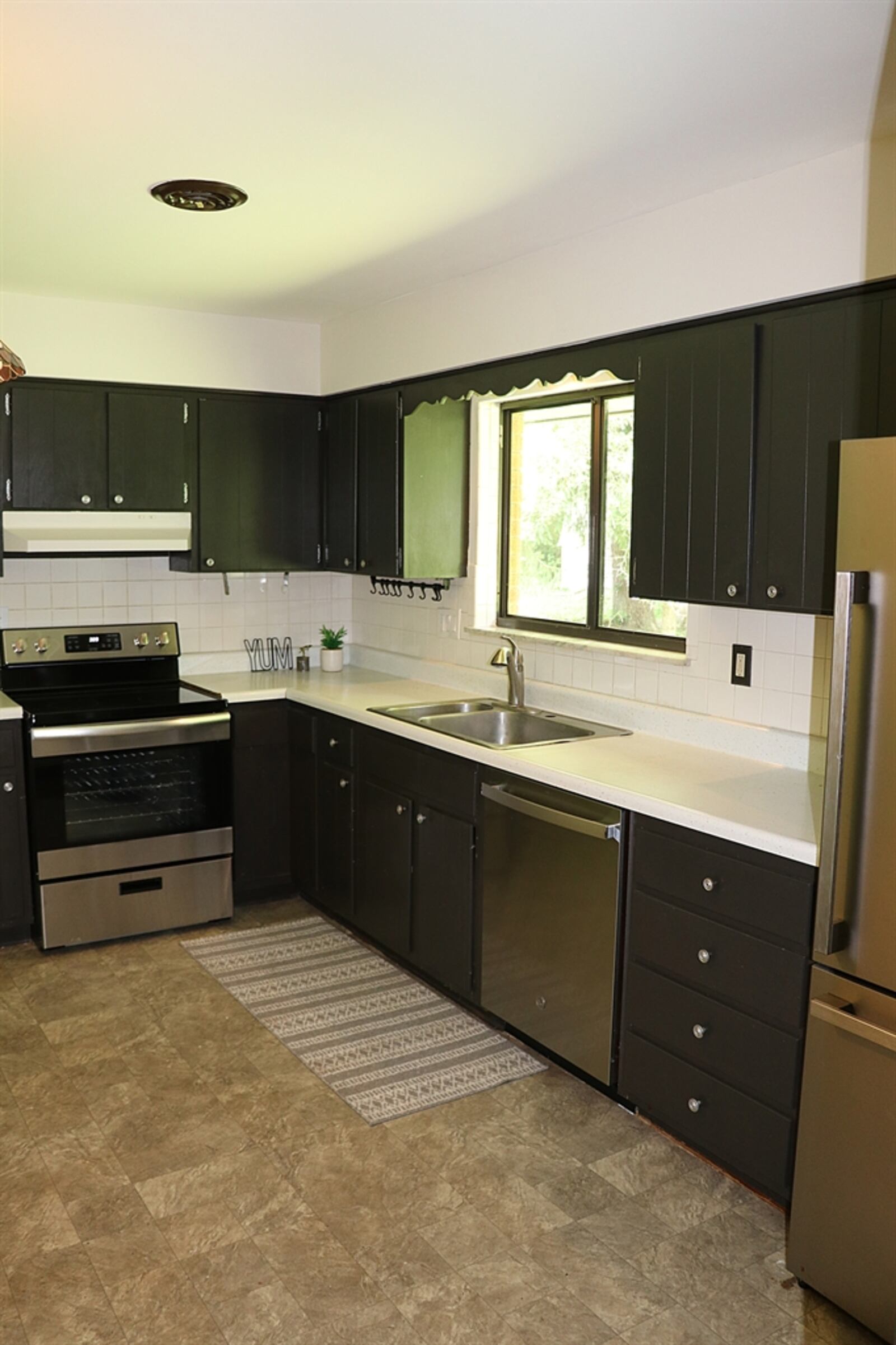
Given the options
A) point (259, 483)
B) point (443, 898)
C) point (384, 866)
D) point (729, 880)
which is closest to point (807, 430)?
point (729, 880)

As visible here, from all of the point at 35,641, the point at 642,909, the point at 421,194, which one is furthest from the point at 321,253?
the point at 642,909

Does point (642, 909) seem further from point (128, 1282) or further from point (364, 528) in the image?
Answer: point (364, 528)

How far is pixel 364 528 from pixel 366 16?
2.75 meters

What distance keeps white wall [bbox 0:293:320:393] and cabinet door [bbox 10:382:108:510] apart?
122 mm

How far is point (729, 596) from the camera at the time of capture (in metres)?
2.93

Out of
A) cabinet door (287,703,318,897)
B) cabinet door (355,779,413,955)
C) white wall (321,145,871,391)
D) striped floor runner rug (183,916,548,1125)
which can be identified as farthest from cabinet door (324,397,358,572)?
striped floor runner rug (183,916,548,1125)

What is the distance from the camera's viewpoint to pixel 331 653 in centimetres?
506

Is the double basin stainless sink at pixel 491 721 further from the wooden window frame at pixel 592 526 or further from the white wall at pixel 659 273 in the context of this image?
the white wall at pixel 659 273

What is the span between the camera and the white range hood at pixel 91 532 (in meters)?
4.36

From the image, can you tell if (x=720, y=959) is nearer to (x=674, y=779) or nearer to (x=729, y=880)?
(x=729, y=880)

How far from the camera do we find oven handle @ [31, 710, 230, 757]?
4.01 metres

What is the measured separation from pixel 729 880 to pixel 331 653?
2804mm

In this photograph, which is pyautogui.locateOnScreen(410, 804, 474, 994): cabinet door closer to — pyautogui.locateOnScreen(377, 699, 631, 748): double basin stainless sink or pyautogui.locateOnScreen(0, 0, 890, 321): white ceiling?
pyautogui.locateOnScreen(377, 699, 631, 748): double basin stainless sink

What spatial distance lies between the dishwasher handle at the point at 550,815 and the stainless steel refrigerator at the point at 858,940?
0.71 meters
